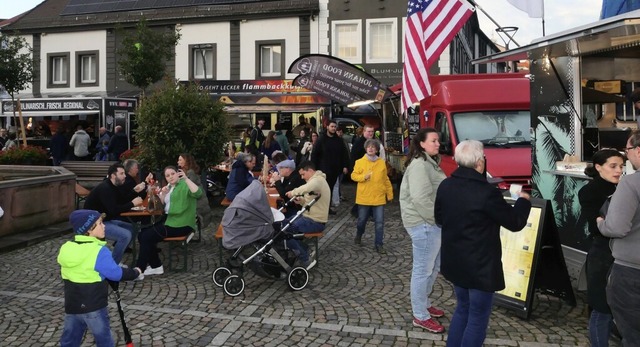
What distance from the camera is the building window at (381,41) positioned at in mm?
25234

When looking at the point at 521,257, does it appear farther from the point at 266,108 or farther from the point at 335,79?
the point at 266,108

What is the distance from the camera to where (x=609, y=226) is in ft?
11.8

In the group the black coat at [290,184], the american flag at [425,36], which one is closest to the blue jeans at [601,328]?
the black coat at [290,184]

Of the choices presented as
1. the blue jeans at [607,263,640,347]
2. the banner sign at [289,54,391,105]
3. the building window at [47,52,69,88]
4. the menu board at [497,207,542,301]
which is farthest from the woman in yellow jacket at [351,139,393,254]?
the building window at [47,52,69,88]

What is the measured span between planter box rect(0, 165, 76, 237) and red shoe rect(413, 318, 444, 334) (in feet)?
23.5

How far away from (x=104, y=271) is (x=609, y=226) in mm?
3376

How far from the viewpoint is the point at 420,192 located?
5461 mm

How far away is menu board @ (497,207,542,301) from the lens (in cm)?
564

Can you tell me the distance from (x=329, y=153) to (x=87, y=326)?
754 cm

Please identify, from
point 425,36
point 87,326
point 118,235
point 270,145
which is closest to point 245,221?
point 118,235

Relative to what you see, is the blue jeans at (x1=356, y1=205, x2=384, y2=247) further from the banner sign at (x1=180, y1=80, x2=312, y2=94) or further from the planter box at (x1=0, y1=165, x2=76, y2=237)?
the banner sign at (x1=180, y1=80, x2=312, y2=94)

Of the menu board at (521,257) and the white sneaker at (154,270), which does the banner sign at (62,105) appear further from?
the menu board at (521,257)

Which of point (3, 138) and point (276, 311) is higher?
point (3, 138)

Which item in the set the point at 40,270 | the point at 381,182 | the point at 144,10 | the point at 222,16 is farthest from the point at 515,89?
the point at 144,10
